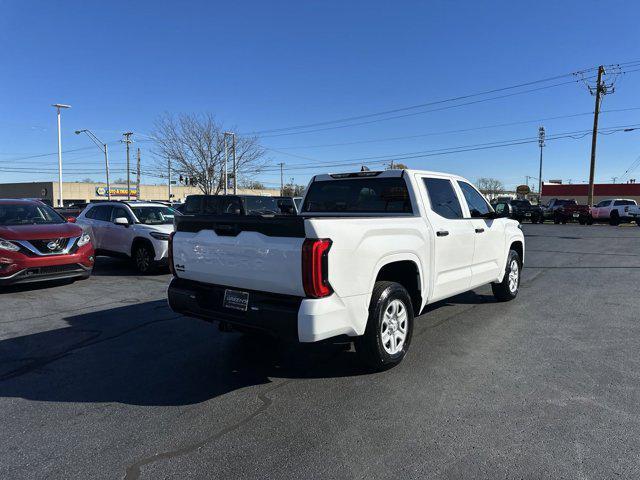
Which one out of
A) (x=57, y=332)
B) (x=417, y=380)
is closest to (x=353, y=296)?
(x=417, y=380)

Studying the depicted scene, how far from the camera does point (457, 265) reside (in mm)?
5648

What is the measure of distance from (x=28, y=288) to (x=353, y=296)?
24.2 ft

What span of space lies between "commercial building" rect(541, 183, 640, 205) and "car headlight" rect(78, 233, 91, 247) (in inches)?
2890

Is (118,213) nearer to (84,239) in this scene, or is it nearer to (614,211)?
(84,239)

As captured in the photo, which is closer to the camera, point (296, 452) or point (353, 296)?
point (296, 452)

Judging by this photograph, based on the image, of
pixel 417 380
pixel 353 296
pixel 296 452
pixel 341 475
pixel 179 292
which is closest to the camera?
pixel 341 475

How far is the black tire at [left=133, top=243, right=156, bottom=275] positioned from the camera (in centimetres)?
1014

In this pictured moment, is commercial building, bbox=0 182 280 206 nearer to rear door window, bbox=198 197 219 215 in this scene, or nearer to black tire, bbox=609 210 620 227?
black tire, bbox=609 210 620 227

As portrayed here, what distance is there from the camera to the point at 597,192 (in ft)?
246

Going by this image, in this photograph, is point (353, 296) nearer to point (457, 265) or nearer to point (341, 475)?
point (341, 475)

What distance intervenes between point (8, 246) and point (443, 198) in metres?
7.11

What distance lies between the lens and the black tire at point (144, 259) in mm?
10137

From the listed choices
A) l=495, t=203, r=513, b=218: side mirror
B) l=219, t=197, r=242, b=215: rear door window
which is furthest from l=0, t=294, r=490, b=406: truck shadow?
l=219, t=197, r=242, b=215: rear door window

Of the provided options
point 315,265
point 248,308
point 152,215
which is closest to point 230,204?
point 152,215
